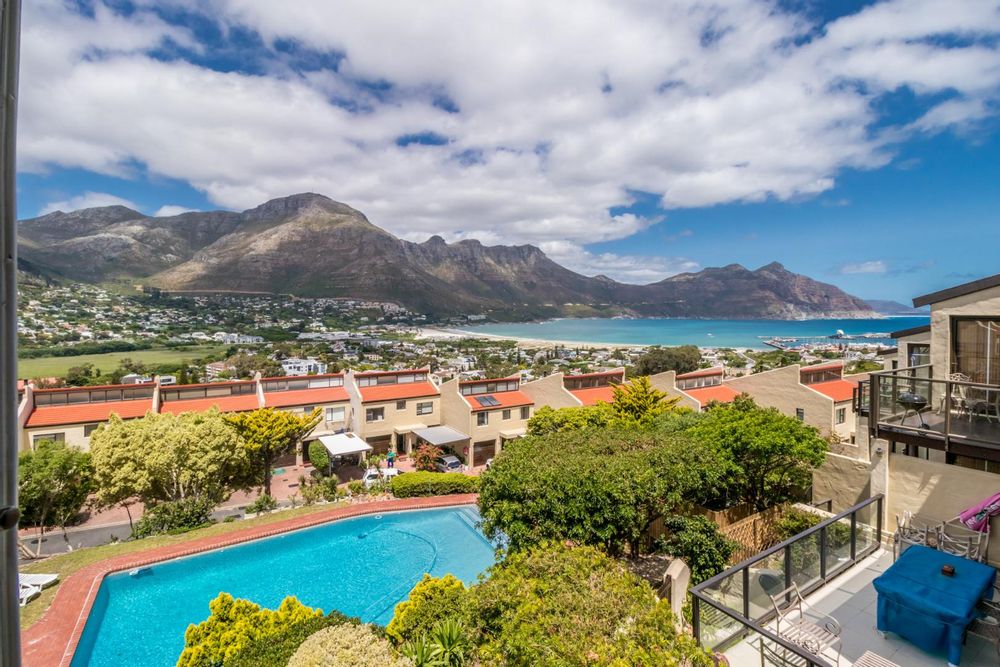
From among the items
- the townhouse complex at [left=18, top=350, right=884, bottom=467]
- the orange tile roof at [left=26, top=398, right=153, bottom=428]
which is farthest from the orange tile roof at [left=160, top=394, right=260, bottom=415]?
the orange tile roof at [left=26, top=398, right=153, bottom=428]

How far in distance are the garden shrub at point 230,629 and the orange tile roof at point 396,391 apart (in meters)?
19.6

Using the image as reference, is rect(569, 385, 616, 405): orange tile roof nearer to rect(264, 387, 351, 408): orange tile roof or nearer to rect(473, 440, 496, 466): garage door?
rect(473, 440, 496, 466): garage door

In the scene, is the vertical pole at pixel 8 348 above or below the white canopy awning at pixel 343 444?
above

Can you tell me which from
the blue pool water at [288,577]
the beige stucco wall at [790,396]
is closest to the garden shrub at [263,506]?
the blue pool water at [288,577]

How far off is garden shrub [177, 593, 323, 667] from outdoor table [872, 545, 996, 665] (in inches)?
402

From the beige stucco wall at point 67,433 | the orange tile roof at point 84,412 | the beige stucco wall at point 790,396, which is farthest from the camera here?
the beige stucco wall at point 790,396

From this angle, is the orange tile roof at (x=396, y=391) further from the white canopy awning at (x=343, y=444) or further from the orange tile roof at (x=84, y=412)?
the orange tile roof at (x=84, y=412)

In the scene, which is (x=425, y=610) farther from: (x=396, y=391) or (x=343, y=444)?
(x=396, y=391)

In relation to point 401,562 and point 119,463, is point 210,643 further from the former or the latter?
point 119,463

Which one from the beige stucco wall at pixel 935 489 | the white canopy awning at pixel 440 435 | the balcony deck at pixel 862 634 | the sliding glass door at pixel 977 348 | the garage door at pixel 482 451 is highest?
the sliding glass door at pixel 977 348

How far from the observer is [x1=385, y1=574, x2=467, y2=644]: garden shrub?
10.0 m

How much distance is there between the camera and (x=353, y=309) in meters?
177

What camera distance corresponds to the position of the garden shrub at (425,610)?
395 inches

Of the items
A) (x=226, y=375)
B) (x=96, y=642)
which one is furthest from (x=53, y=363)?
(x=96, y=642)
